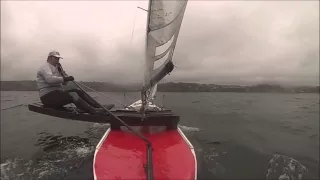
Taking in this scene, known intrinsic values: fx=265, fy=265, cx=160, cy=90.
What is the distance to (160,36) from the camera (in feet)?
20.9

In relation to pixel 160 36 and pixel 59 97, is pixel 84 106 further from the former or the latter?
pixel 160 36

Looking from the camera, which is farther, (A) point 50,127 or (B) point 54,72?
(A) point 50,127

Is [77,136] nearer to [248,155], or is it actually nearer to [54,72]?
[54,72]

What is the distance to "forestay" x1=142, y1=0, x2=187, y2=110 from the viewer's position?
591 centimetres

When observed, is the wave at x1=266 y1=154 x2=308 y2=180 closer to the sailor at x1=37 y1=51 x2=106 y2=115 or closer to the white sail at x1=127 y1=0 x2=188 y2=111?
the white sail at x1=127 y1=0 x2=188 y2=111

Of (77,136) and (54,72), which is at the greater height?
(54,72)

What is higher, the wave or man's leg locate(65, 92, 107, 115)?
man's leg locate(65, 92, 107, 115)

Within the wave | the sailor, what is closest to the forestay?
the sailor

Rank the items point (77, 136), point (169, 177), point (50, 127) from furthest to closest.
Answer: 1. point (50, 127)
2. point (77, 136)
3. point (169, 177)

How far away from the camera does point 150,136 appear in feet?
23.2

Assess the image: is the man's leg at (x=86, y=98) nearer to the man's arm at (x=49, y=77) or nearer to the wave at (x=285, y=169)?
the man's arm at (x=49, y=77)

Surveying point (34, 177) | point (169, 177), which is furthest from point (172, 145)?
point (34, 177)

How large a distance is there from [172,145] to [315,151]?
27.9ft

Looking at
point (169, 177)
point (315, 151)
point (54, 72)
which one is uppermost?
point (54, 72)
